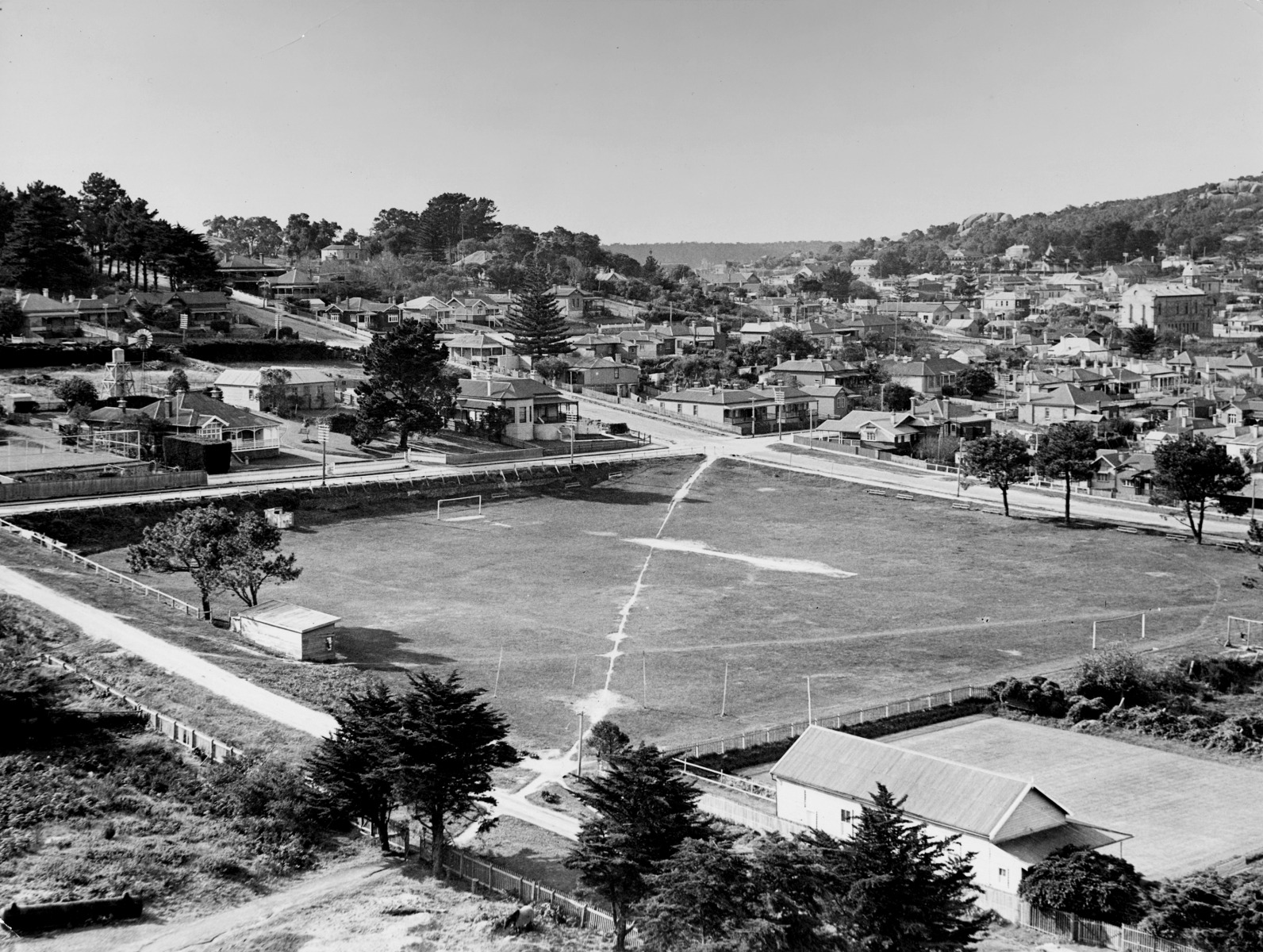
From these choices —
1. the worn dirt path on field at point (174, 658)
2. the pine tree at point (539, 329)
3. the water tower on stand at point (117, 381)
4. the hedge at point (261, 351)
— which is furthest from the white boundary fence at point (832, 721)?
the pine tree at point (539, 329)

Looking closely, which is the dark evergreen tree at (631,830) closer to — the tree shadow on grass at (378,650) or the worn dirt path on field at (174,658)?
the worn dirt path on field at (174,658)

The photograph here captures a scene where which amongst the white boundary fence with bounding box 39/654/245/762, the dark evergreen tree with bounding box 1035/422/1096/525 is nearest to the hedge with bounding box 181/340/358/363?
the dark evergreen tree with bounding box 1035/422/1096/525

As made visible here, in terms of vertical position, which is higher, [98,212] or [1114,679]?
[98,212]

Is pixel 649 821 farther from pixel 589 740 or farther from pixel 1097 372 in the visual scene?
pixel 1097 372

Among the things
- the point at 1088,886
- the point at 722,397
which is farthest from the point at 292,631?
the point at 722,397

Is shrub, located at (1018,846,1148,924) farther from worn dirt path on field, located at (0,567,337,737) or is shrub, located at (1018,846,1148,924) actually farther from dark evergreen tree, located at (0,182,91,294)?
dark evergreen tree, located at (0,182,91,294)

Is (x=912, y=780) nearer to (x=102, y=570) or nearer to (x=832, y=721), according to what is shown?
(x=832, y=721)
